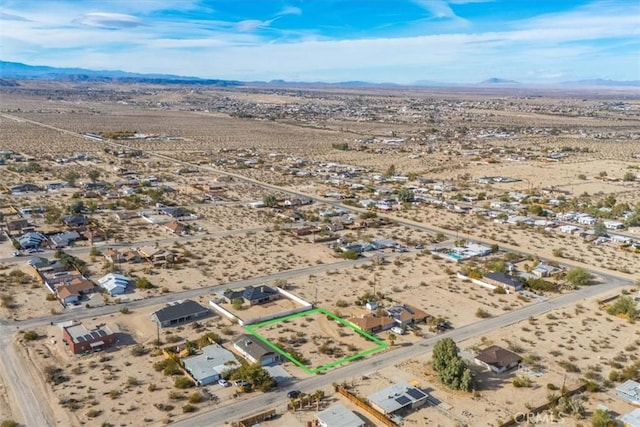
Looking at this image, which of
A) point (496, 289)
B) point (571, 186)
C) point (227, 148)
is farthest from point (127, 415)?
point (227, 148)

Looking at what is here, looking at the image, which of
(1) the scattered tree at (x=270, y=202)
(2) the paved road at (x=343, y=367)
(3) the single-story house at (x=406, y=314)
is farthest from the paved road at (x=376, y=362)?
(1) the scattered tree at (x=270, y=202)

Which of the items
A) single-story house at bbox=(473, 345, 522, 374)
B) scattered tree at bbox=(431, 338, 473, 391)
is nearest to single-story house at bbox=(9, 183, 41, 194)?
scattered tree at bbox=(431, 338, 473, 391)

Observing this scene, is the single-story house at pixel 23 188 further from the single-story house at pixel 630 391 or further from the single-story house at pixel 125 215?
the single-story house at pixel 630 391

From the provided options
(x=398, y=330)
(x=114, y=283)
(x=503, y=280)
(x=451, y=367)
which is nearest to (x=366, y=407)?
(x=451, y=367)

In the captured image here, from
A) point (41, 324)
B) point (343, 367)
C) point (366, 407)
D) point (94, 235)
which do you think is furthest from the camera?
point (94, 235)

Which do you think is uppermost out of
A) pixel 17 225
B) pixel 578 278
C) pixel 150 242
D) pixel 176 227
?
pixel 17 225

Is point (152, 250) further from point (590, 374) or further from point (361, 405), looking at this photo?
point (590, 374)

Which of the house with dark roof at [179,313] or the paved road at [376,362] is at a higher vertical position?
the house with dark roof at [179,313]

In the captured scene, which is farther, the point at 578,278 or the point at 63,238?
the point at 63,238

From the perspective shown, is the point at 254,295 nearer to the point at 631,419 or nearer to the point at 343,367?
the point at 343,367
